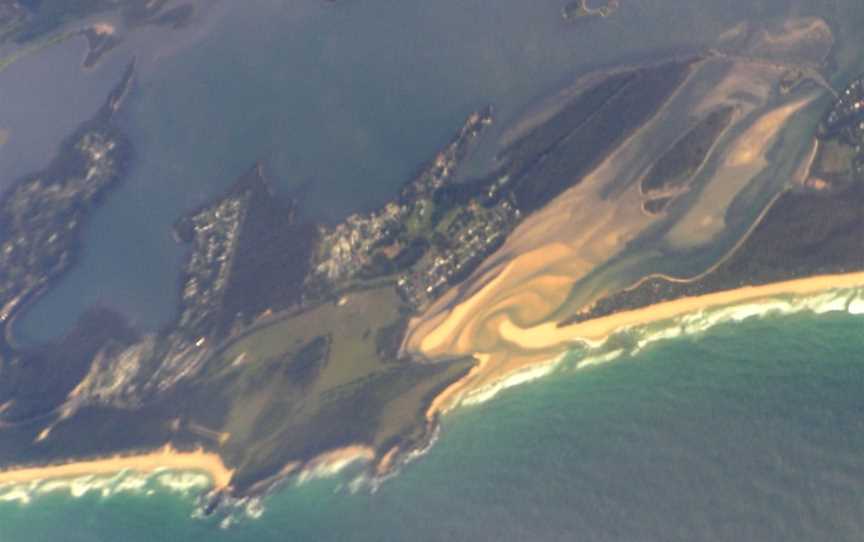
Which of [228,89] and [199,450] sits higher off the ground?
[228,89]

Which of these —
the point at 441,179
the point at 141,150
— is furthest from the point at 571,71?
the point at 141,150

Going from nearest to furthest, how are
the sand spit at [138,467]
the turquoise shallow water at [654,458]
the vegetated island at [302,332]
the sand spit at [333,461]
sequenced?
the turquoise shallow water at [654,458]
the sand spit at [333,461]
the vegetated island at [302,332]
the sand spit at [138,467]

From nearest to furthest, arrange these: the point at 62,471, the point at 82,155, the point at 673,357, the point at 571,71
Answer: the point at 673,357 < the point at 571,71 < the point at 62,471 < the point at 82,155

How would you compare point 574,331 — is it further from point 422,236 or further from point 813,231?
point 813,231

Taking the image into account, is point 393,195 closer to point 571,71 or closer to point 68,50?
point 571,71

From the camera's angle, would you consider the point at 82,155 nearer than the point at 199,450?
No

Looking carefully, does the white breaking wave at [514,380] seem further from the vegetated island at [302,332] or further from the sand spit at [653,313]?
the vegetated island at [302,332]

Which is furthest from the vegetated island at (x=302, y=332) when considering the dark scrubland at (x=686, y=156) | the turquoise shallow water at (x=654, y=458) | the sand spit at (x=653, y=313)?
the turquoise shallow water at (x=654, y=458)
